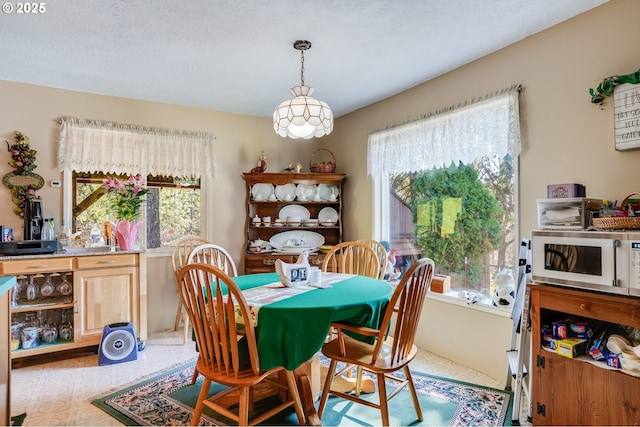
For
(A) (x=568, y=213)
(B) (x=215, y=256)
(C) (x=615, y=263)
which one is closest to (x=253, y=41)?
(B) (x=215, y=256)

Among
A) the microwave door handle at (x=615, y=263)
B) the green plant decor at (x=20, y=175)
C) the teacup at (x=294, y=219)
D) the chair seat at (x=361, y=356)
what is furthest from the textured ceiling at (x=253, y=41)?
the chair seat at (x=361, y=356)

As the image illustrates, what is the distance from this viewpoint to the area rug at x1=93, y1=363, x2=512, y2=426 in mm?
2148

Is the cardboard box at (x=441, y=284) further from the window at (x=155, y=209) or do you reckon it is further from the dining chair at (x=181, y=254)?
the window at (x=155, y=209)

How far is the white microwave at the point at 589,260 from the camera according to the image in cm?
163

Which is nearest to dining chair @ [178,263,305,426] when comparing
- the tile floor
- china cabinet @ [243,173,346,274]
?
the tile floor

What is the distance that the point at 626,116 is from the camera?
1989 mm

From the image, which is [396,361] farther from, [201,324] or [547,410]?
[201,324]

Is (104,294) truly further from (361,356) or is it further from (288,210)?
(361,356)

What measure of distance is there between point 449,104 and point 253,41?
1.71 metres

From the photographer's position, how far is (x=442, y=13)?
86.7 inches

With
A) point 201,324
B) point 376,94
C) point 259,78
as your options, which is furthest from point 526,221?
point 259,78

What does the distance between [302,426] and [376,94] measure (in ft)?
9.94

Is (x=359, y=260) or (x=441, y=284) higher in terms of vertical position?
(x=359, y=260)

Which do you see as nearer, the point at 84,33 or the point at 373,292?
the point at 373,292
